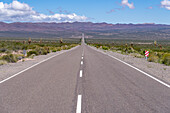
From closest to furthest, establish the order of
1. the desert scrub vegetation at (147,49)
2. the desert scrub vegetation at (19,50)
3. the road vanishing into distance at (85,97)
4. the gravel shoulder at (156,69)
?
the road vanishing into distance at (85,97) < the gravel shoulder at (156,69) < the desert scrub vegetation at (147,49) < the desert scrub vegetation at (19,50)

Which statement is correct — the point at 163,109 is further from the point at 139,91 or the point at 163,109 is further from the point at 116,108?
the point at 139,91

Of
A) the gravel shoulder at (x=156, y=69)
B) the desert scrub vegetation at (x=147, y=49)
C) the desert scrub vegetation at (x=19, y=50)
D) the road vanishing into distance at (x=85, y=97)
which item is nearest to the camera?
the road vanishing into distance at (x=85, y=97)

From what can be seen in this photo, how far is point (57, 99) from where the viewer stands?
6379 mm

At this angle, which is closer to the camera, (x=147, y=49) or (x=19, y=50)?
(x=147, y=49)

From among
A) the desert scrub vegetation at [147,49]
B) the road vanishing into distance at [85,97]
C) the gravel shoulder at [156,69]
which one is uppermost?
the road vanishing into distance at [85,97]

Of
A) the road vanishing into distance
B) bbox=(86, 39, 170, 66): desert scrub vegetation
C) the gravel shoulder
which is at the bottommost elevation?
bbox=(86, 39, 170, 66): desert scrub vegetation

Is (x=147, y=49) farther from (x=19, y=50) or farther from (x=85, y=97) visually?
(x=85, y=97)

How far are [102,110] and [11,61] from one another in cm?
1458

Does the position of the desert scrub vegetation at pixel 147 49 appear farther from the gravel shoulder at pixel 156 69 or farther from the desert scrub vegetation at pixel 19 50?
the desert scrub vegetation at pixel 19 50

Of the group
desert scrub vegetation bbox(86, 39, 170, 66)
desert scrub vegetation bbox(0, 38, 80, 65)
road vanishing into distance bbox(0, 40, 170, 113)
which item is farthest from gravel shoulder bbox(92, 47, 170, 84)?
desert scrub vegetation bbox(0, 38, 80, 65)

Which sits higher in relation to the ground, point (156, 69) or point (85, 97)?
point (85, 97)

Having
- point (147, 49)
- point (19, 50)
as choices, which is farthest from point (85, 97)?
point (19, 50)

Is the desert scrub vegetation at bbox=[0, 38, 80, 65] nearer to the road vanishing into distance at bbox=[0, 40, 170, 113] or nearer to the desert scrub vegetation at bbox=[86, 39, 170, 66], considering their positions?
the road vanishing into distance at bbox=[0, 40, 170, 113]

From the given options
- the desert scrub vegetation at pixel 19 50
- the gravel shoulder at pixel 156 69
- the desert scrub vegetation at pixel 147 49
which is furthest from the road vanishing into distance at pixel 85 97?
the desert scrub vegetation at pixel 19 50
